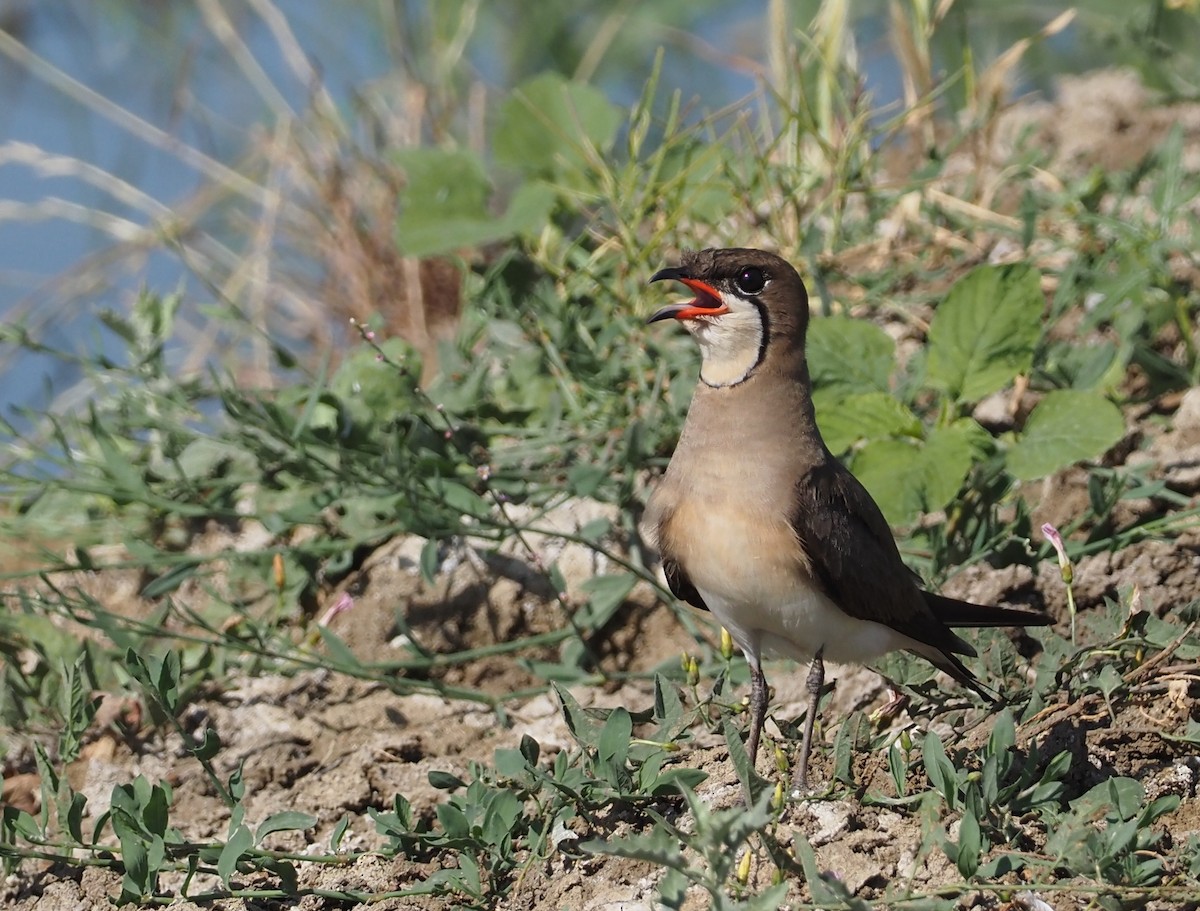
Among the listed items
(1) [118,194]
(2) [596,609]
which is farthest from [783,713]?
(1) [118,194]

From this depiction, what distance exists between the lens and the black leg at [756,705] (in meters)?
2.91

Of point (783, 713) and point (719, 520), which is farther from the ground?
point (719, 520)

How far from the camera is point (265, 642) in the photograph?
3736 millimetres

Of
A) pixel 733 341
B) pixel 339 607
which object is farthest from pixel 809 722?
pixel 339 607

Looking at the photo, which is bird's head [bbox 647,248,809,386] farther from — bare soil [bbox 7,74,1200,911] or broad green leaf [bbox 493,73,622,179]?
broad green leaf [bbox 493,73,622,179]

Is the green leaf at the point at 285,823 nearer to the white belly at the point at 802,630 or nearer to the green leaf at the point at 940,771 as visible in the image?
the white belly at the point at 802,630

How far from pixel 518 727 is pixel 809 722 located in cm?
92

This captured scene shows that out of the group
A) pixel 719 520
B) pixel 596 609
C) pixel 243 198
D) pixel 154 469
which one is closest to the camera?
pixel 719 520

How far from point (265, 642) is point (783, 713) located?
4.29ft

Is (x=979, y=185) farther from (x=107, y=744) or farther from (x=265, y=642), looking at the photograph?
(x=107, y=744)

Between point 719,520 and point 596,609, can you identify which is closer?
point 719,520

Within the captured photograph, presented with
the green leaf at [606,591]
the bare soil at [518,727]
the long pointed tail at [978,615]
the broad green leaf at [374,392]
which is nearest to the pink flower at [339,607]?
the bare soil at [518,727]

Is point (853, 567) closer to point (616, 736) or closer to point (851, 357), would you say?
point (616, 736)

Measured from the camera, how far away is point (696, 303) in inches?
123
